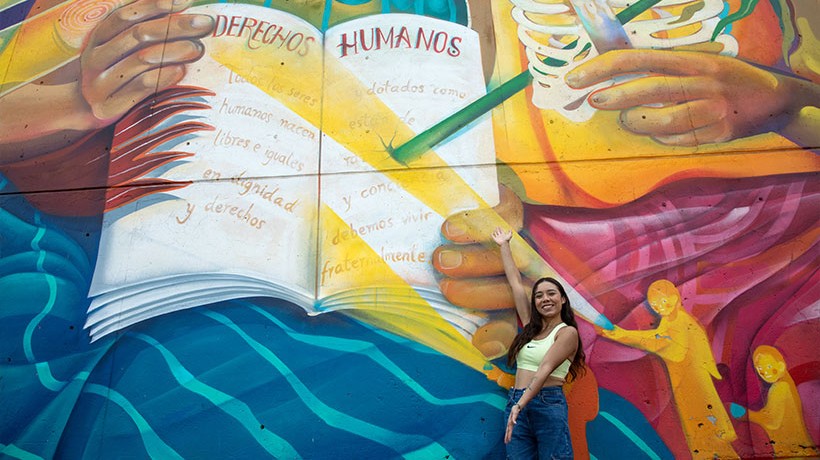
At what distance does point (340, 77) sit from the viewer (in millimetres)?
4160

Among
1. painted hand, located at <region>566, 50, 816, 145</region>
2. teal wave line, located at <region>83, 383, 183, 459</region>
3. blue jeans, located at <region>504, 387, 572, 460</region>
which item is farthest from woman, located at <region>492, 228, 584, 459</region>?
teal wave line, located at <region>83, 383, 183, 459</region>

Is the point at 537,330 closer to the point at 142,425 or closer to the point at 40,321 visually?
the point at 142,425

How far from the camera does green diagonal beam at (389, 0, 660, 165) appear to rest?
395cm

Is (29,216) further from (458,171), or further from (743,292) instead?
(743,292)

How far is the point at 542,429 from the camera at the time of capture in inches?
113

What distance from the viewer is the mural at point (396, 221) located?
3402mm

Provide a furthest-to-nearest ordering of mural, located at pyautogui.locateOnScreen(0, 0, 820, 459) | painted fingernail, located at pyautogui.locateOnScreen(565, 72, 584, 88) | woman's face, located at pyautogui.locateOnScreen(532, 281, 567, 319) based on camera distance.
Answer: painted fingernail, located at pyautogui.locateOnScreen(565, 72, 584, 88) < mural, located at pyautogui.locateOnScreen(0, 0, 820, 459) < woman's face, located at pyautogui.locateOnScreen(532, 281, 567, 319)

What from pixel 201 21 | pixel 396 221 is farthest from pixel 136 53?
pixel 396 221

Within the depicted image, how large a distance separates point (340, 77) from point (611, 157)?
79.2 inches

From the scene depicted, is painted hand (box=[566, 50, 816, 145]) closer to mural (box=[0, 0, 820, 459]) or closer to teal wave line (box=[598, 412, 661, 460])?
mural (box=[0, 0, 820, 459])

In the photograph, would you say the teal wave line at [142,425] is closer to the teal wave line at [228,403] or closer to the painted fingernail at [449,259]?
the teal wave line at [228,403]

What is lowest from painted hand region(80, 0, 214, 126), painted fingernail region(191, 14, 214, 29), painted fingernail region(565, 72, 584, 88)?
painted fingernail region(565, 72, 584, 88)

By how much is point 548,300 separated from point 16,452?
3326mm

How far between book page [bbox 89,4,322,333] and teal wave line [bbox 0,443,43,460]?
849 mm
